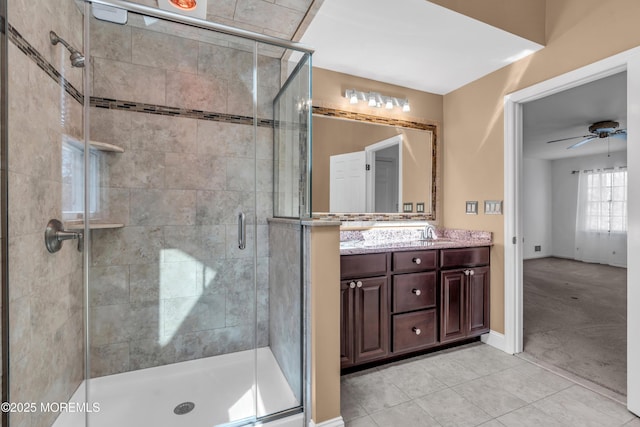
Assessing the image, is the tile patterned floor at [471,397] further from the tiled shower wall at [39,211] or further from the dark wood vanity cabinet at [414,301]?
the tiled shower wall at [39,211]

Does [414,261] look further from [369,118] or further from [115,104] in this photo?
[115,104]

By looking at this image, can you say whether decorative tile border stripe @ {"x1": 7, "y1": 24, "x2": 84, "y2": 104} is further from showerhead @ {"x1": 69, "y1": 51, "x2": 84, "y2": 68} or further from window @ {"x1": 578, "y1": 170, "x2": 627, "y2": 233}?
window @ {"x1": 578, "y1": 170, "x2": 627, "y2": 233}

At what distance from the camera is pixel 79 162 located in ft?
5.58

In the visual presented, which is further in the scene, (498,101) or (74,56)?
(498,101)

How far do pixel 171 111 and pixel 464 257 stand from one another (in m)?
2.51

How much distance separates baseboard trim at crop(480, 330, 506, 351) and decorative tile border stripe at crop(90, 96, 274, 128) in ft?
8.40

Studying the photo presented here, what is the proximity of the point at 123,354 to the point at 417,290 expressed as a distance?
211cm

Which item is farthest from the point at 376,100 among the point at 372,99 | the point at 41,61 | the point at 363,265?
the point at 41,61

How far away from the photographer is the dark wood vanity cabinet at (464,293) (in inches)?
90.7

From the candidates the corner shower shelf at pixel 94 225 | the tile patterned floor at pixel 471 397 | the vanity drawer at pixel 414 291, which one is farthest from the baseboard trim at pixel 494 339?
the corner shower shelf at pixel 94 225

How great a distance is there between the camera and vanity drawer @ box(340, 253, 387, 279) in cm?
196

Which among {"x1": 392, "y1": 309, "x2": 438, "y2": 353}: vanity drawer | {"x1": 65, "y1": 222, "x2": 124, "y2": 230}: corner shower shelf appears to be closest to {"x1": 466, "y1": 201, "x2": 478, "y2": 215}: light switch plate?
{"x1": 392, "y1": 309, "x2": 438, "y2": 353}: vanity drawer

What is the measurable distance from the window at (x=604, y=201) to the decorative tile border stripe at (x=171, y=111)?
7164mm

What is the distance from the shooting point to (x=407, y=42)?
7.00 ft
